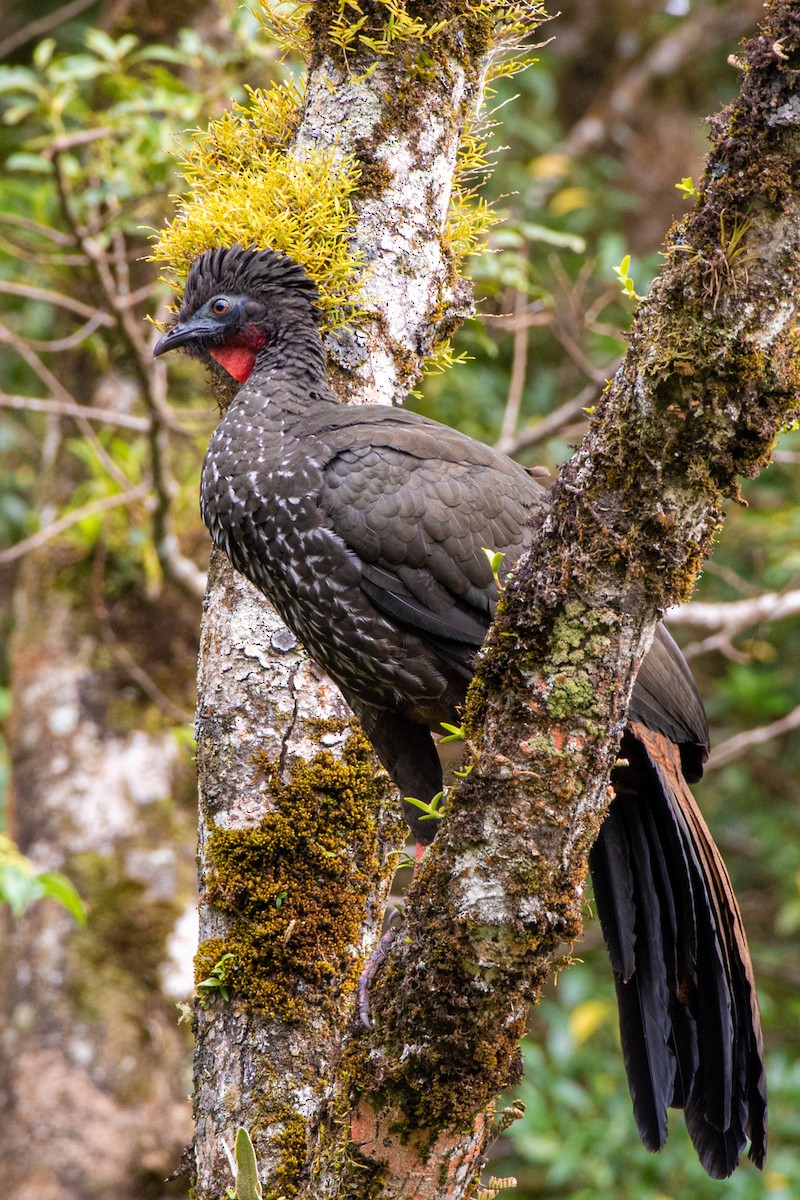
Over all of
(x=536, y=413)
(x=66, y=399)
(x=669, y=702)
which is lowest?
(x=669, y=702)

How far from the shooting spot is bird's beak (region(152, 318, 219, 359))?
3.56 metres

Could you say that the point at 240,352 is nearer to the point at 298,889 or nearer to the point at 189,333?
the point at 189,333

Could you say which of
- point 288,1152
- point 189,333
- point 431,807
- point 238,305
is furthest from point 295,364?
point 288,1152

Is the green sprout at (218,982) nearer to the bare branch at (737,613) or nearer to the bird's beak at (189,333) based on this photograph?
the bird's beak at (189,333)

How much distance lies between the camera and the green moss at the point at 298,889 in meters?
2.79

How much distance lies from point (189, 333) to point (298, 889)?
164cm

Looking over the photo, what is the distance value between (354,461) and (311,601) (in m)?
0.37

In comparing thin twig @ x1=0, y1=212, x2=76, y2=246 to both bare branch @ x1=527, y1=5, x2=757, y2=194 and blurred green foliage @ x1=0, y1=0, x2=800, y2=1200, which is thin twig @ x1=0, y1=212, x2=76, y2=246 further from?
bare branch @ x1=527, y1=5, x2=757, y2=194

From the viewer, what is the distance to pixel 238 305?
3465mm

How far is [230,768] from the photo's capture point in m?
2.96

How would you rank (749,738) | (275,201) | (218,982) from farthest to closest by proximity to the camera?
1. (749,738)
2. (275,201)
3. (218,982)

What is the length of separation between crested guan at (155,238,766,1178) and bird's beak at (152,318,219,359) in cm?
45

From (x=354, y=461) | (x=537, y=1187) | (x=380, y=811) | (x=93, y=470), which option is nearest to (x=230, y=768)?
(x=380, y=811)

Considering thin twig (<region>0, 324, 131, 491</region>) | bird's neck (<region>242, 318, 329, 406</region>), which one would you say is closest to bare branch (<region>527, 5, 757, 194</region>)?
thin twig (<region>0, 324, 131, 491</region>)
